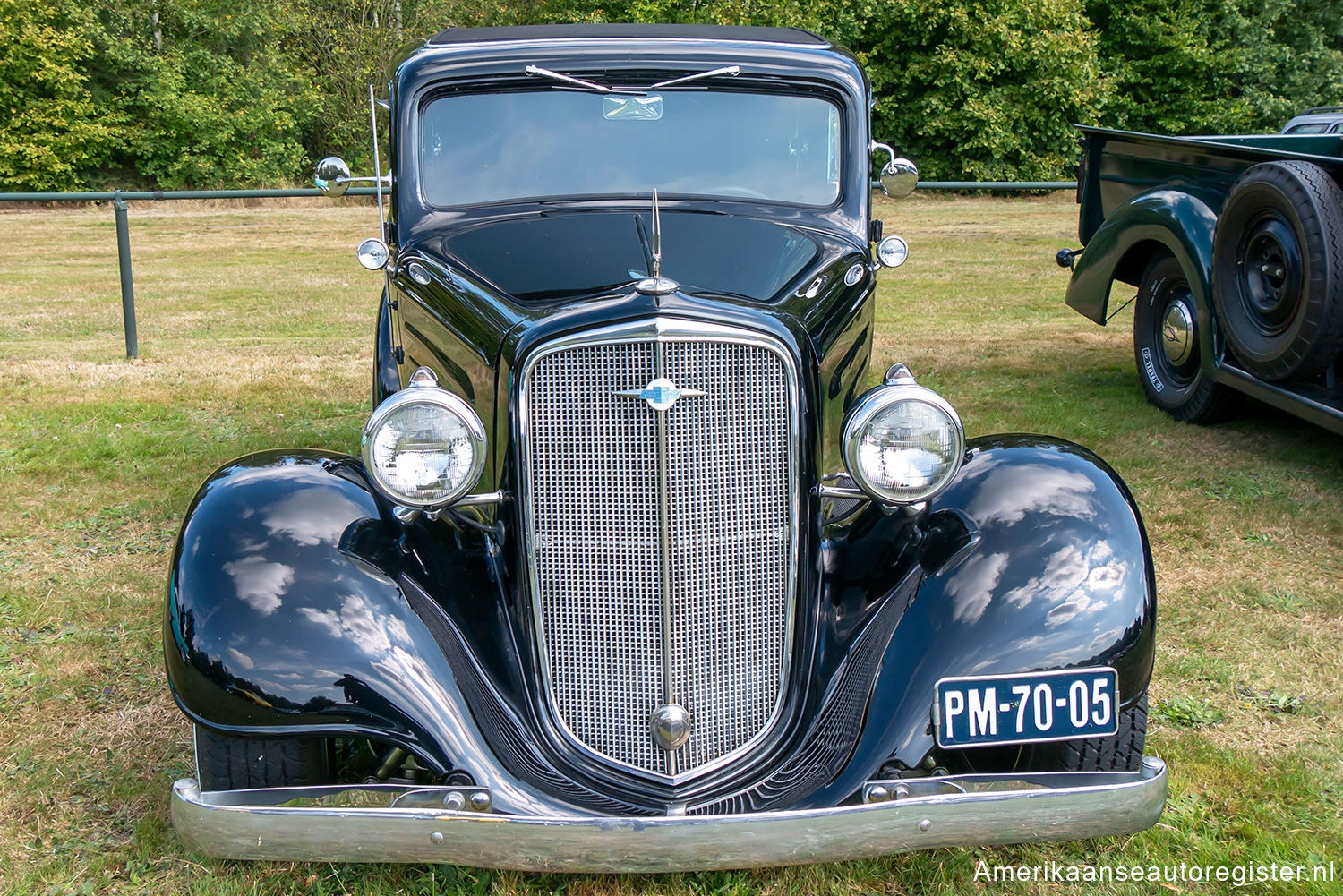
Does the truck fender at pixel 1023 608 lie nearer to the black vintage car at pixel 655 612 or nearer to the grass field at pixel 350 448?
the black vintage car at pixel 655 612

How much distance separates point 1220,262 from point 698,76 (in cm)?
336

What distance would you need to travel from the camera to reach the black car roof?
3717mm

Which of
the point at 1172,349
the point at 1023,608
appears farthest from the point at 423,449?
the point at 1172,349

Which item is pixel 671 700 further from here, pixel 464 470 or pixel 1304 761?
pixel 1304 761

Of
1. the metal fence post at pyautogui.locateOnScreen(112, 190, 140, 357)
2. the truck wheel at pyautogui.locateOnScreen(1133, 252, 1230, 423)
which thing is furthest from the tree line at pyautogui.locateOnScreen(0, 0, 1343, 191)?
the truck wheel at pyautogui.locateOnScreen(1133, 252, 1230, 423)

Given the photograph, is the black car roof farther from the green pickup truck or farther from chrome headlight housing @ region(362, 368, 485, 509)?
the green pickup truck

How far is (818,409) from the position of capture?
2.61 metres

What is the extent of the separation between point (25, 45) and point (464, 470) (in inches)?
1051

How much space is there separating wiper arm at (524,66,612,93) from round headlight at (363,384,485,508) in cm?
146

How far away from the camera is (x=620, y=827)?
2.08m

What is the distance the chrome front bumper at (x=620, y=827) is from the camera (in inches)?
82.0

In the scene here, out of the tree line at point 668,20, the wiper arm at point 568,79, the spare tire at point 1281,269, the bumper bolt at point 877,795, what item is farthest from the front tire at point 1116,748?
the tree line at point 668,20

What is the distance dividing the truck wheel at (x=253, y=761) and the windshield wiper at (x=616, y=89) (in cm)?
214

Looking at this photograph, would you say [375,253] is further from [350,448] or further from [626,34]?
[350,448]
